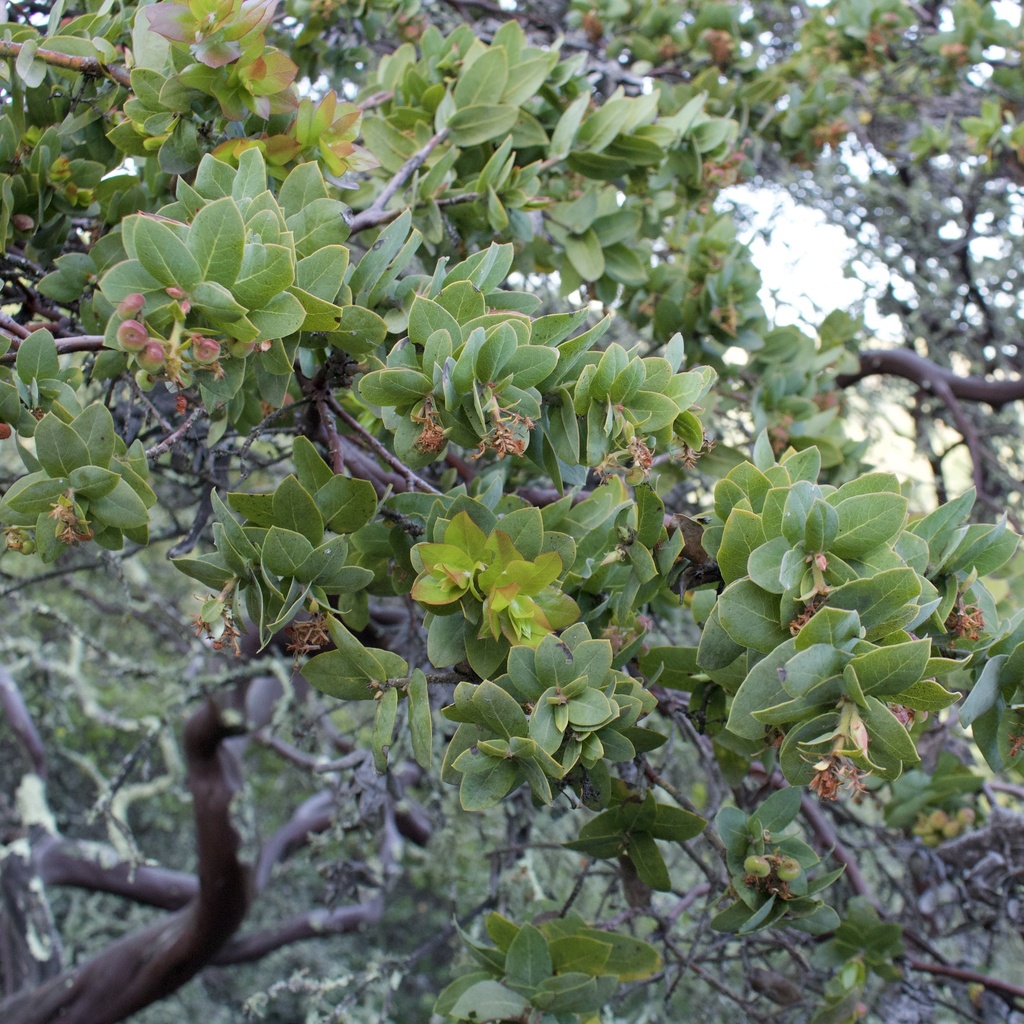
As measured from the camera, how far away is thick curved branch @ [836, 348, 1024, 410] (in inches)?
95.0

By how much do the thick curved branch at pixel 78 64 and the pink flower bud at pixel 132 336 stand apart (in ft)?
1.53

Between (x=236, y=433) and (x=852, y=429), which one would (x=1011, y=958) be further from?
(x=236, y=433)

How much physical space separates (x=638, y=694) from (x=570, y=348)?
356 millimetres

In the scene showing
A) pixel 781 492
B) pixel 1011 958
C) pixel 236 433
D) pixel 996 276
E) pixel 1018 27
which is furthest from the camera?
pixel 996 276

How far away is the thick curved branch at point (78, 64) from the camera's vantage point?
1012 mm

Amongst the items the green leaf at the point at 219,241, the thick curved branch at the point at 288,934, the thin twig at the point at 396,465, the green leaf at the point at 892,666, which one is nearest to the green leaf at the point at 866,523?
the green leaf at the point at 892,666

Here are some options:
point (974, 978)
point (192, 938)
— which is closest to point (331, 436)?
point (974, 978)

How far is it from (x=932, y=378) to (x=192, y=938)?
280cm

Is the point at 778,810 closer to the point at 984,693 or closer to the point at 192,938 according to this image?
the point at 984,693

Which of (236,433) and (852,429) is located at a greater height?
(236,433)

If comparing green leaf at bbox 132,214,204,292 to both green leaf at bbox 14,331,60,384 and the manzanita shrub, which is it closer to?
the manzanita shrub

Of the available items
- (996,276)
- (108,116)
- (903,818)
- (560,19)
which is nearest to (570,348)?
(108,116)

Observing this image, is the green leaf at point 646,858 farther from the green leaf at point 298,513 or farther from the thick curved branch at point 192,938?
the thick curved branch at point 192,938

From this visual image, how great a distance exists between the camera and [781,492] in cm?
78
